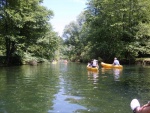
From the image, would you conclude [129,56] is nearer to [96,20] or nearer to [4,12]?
[96,20]

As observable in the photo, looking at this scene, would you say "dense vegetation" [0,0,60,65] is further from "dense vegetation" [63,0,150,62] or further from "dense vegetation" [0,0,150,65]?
"dense vegetation" [63,0,150,62]

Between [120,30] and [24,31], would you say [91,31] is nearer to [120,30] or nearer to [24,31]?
[120,30]

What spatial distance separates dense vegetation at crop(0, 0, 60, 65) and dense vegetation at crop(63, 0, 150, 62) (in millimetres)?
10247

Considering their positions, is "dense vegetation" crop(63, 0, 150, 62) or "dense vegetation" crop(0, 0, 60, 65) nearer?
"dense vegetation" crop(0, 0, 60, 65)

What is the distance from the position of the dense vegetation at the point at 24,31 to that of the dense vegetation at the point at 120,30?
10.2m

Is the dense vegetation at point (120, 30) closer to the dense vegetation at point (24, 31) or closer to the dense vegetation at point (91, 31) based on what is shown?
the dense vegetation at point (91, 31)

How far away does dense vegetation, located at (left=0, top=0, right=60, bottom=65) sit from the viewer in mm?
40312

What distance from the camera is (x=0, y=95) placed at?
13797mm

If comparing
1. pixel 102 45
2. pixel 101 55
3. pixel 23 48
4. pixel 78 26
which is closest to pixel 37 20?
pixel 23 48

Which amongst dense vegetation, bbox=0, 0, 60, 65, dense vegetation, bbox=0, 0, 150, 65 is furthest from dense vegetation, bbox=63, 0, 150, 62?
dense vegetation, bbox=0, 0, 60, 65

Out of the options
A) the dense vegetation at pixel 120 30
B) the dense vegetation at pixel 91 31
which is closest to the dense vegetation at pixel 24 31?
the dense vegetation at pixel 91 31

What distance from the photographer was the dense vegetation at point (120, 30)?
5056 centimetres

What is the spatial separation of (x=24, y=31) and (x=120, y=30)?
61.0 feet

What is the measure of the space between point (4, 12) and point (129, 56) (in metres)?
24.4
